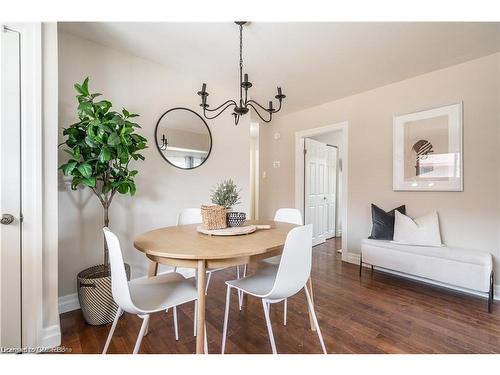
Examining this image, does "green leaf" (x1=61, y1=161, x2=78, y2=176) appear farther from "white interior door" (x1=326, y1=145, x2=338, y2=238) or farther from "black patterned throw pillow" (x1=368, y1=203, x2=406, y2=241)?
"white interior door" (x1=326, y1=145, x2=338, y2=238)

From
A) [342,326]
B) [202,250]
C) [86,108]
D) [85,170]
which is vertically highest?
[86,108]

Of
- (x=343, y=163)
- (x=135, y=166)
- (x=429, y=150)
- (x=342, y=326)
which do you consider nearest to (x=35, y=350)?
(x=135, y=166)

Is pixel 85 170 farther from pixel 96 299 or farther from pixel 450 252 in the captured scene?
pixel 450 252

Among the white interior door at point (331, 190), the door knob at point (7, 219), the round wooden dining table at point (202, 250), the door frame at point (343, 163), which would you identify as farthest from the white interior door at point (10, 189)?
the white interior door at point (331, 190)

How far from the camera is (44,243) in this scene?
58.8 inches

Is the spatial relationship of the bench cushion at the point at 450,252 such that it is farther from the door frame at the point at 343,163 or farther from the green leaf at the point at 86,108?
the green leaf at the point at 86,108

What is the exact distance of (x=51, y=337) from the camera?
1.50m

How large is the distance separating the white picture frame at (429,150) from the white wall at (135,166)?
2139 millimetres

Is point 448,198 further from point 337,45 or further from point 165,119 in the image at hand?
point 165,119

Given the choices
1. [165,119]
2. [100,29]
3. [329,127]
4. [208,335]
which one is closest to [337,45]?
[329,127]

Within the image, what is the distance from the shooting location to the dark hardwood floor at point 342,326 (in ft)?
4.97

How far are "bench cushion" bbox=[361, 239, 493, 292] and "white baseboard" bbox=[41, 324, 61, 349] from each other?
2.93 metres

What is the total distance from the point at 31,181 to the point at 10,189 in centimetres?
10
